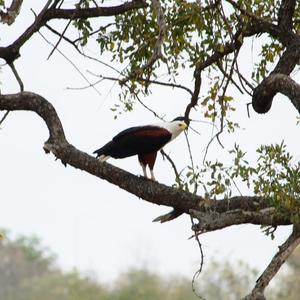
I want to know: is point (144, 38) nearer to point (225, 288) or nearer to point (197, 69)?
point (197, 69)

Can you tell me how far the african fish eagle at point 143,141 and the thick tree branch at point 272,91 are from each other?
1.29 metres

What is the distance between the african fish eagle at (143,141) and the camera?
7930 mm

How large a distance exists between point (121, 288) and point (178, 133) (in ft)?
120

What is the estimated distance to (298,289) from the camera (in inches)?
1444

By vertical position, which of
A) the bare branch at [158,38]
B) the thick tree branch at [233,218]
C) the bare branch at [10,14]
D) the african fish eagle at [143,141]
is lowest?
the thick tree branch at [233,218]

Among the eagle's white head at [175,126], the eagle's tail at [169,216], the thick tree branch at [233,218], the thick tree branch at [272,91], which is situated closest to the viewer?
the thick tree branch at [233,218]

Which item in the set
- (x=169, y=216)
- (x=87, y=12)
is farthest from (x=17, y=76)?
(x=169, y=216)

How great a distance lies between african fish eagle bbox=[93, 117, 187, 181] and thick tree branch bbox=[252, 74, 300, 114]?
1.29 m

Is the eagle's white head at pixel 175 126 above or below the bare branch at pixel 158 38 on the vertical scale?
above

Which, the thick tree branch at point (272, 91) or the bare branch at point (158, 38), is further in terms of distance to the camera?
the thick tree branch at point (272, 91)

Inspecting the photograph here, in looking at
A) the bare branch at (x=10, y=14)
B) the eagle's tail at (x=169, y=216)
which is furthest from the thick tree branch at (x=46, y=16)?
the eagle's tail at (x=169, y=216)

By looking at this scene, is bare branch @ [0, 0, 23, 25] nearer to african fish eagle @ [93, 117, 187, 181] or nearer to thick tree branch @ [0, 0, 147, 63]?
thick tree branch @ [0, 0, 147, 63]

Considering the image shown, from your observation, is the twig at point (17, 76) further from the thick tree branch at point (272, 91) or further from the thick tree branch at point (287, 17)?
the thick tree branch at point (287, 17)

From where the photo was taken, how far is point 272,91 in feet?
21.3
